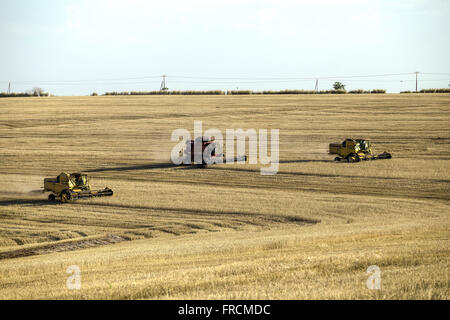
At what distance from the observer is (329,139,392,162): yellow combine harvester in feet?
131

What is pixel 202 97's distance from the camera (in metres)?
81.9

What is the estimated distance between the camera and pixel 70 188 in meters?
30.2

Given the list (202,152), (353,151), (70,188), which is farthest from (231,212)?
(353,151)

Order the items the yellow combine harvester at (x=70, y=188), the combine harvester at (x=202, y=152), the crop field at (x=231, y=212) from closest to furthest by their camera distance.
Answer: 1. the crop field at (x=231, y=212)
2. the yellow combine harvester at (x=70, y=188)
3. the combine harvester at (x=202, y=152)

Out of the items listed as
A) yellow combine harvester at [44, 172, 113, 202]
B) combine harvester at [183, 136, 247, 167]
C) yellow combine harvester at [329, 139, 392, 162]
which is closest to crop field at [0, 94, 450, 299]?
yellow combine harvester at [44, 172, 113, 202]

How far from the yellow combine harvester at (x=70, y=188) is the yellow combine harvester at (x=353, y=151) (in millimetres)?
16851

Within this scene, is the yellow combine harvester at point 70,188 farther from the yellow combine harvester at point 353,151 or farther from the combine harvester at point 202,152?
the yellow combine harvester at point 353,151

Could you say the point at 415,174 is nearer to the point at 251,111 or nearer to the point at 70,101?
the point at 251,111

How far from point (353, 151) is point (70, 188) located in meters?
19.4

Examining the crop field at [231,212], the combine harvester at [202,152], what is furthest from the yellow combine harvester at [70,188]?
the combine harvester at [202,152]

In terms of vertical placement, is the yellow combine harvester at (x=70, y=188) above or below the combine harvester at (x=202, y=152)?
below

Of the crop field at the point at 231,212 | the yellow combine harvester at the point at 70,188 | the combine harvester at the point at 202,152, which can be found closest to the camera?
the crop field at the point at 231,212

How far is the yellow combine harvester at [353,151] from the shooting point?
39969 mm

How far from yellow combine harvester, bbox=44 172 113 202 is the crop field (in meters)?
0.64
